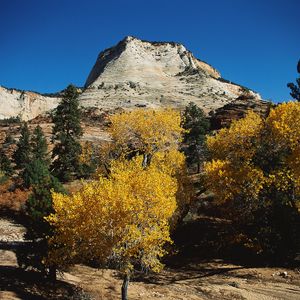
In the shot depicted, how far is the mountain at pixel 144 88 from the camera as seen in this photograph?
128500mm

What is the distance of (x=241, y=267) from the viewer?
96.1ft

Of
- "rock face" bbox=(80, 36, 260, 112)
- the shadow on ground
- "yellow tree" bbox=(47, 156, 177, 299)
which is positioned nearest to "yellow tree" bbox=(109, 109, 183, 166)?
the shadow on ground

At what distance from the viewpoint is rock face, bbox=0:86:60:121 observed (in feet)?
527

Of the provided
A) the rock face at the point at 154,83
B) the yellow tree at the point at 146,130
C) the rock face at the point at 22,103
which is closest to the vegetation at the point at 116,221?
the yellow tree at the point at 146,130

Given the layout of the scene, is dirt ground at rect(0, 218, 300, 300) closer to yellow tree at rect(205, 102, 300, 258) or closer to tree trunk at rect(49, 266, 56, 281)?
tree trunk at rect(49, 266, 56, 281)

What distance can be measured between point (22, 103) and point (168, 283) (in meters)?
156

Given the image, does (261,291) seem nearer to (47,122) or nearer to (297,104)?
(297,104)

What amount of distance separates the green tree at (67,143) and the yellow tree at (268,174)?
101 feet

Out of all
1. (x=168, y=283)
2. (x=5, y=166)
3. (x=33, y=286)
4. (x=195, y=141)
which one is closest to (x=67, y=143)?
(x=5, y=166)

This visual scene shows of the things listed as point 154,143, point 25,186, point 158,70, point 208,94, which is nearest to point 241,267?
point 154,143

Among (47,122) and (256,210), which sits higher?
(47,122)

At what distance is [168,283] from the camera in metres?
26.7

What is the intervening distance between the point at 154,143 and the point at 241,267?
14.9 metres

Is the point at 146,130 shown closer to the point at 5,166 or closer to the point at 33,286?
the point at 33,286
